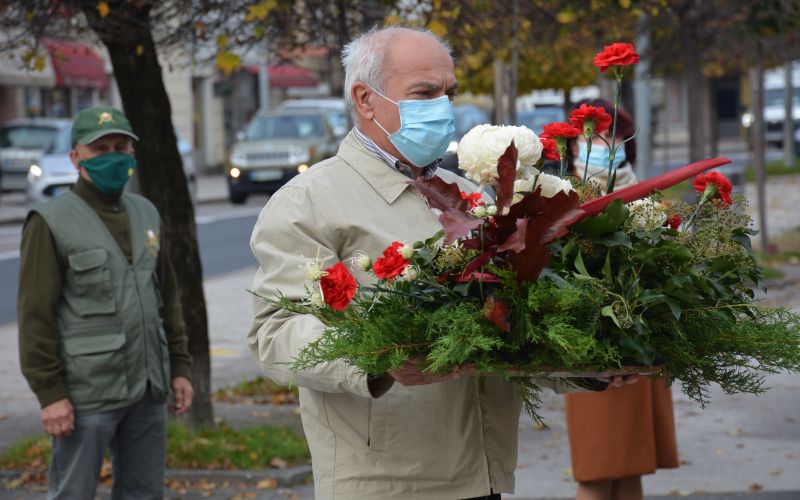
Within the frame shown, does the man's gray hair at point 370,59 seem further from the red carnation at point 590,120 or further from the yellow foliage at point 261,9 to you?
the yellow foliage at point 261,9

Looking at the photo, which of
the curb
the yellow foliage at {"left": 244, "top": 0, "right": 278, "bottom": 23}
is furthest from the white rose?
the yellow foliage at {"left": 244, "top": 0, "right": 278, "bottom": 23}

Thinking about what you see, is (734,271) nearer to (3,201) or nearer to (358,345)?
(358,345)

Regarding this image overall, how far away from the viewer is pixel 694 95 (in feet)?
55.7

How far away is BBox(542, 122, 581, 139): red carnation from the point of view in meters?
3.21

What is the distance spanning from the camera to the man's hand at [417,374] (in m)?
2.77

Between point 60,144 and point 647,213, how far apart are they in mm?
21486

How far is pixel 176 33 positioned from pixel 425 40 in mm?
4906

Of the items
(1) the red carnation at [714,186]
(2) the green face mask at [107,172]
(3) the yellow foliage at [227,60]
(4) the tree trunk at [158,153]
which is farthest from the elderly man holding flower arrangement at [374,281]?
(3) the yellow foliage at [227,60]

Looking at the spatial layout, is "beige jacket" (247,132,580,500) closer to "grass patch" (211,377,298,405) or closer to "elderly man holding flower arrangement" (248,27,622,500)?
"elderly man holding flower arrangement" (248,27,622,500)

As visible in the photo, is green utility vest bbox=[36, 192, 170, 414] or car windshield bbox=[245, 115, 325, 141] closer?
green utility vest bbox=[36, 192, 170, 414]

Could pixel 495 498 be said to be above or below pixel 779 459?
above

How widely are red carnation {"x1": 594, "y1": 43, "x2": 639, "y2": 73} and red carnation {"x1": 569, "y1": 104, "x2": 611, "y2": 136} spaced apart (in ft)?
0.37

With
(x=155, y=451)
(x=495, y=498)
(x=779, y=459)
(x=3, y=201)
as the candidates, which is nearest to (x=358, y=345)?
(x=495, y=498)

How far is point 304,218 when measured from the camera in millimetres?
3143
